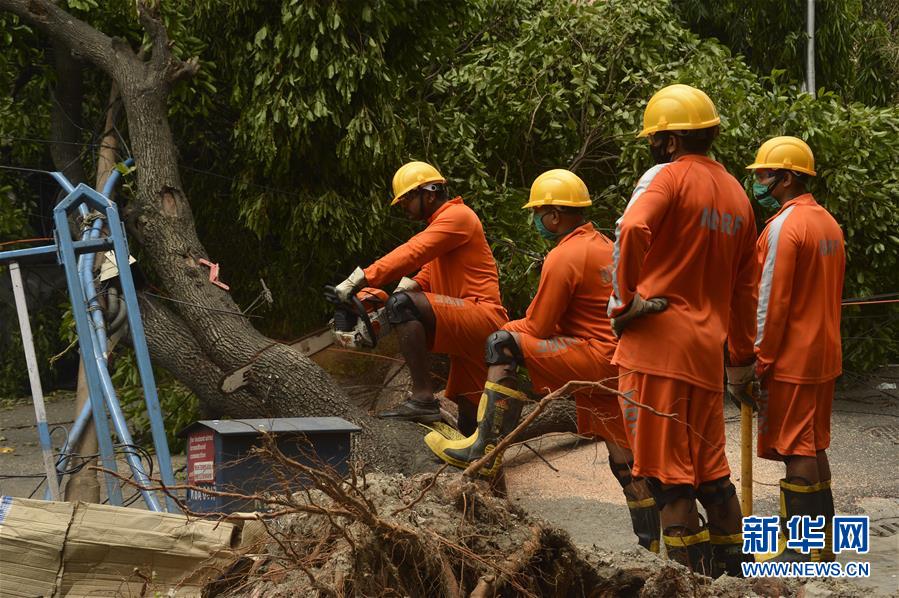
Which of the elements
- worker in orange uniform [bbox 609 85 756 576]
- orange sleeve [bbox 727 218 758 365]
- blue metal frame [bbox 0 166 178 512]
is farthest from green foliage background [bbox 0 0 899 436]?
worker in orange uniform [bbox 609 85 756 576]

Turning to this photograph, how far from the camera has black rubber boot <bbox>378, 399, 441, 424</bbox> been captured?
6.16m

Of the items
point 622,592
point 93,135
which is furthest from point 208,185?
point 622,592

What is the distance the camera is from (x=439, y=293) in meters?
6.19

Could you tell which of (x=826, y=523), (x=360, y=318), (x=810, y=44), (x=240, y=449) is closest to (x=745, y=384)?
(x=826, y=523)

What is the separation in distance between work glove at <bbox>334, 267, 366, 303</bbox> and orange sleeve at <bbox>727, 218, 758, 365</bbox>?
197 cm

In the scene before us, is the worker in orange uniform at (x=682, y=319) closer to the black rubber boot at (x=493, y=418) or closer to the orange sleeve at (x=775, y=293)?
the orange sleeve at (x=775, y=293)

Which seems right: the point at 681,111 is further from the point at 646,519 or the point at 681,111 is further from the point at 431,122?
the point at 431,122

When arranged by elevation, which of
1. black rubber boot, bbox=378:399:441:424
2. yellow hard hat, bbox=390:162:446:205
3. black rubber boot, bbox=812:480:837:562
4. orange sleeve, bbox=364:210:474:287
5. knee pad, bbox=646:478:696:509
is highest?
yellow hard hat, bbox=390:162:446:205

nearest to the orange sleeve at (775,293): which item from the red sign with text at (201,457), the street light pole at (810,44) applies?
the red sign with text at (201,457)

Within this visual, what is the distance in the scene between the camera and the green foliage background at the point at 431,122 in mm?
8039

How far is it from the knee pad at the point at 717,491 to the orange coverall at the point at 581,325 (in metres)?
0.72

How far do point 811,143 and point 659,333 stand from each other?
5.10 m

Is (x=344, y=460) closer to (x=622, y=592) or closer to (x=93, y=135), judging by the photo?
(x=622, y=592)

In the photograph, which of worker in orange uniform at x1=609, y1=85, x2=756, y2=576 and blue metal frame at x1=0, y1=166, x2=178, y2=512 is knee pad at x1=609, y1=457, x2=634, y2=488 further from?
A: blue metal frame at x1=0, y1=166, x2=178, y2=512
